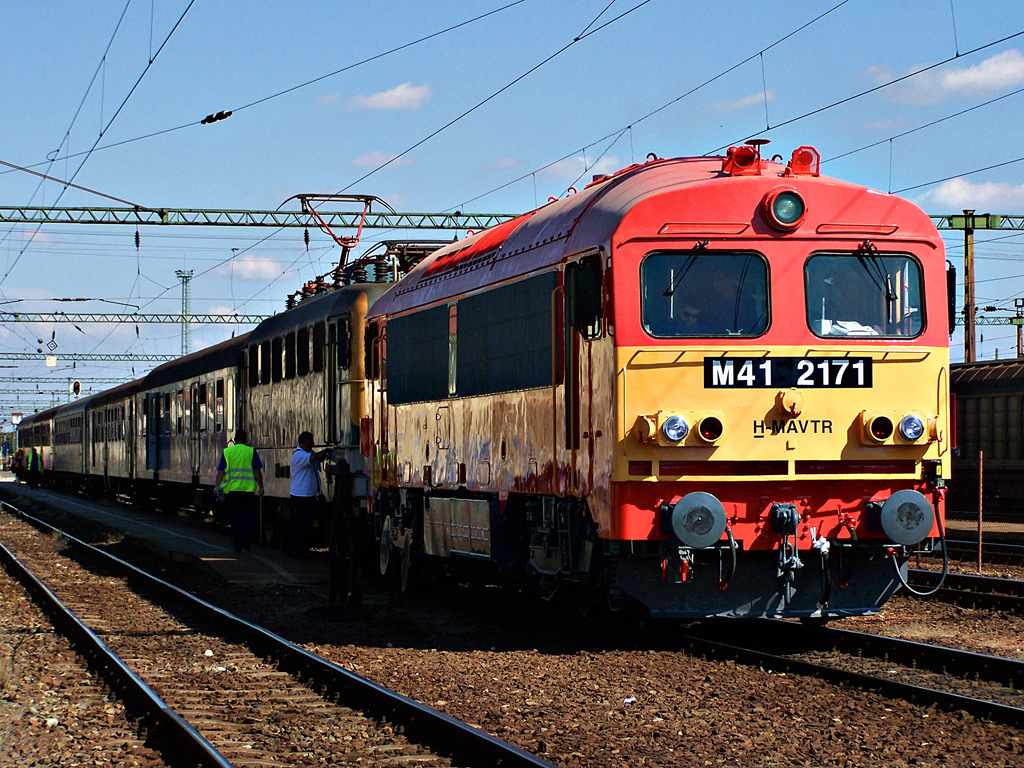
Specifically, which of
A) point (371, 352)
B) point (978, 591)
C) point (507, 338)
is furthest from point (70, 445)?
point (507, 338)

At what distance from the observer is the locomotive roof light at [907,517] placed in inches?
367

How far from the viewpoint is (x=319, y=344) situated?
18406mm

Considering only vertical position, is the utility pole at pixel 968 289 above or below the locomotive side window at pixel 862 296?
above

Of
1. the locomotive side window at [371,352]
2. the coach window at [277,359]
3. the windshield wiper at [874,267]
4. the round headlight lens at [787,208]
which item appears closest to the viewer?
the round headlight lens at [787,208]

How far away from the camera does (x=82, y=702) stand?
8.99 metres

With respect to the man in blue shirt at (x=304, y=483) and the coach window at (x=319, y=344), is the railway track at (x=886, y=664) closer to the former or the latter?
the man in blue shirt at (x=304, y=483)

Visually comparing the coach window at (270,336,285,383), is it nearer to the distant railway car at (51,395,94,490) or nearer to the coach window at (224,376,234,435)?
the coach window at (224,376,234,435)

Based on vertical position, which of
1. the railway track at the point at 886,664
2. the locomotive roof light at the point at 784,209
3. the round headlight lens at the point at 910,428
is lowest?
the railway track at the point at 886,664

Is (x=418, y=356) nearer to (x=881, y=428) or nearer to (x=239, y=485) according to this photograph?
(x=881, y=428)

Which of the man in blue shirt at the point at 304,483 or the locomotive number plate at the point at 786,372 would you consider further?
the man in blue shirt at the point at 304,483

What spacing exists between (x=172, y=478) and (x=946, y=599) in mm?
20279

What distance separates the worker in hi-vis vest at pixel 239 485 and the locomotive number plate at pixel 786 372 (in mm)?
11642

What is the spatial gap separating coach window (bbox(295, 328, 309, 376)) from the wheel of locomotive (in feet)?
17.1

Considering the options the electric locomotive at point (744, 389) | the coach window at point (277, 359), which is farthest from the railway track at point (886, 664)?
the coach window at point (277, 359)
